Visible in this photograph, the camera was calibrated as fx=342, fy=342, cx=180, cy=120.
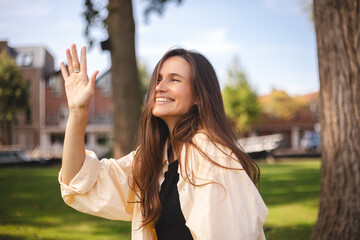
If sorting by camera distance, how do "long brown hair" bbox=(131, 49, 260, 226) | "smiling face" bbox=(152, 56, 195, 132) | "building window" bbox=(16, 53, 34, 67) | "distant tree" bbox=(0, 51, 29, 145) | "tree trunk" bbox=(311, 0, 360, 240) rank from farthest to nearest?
"building window" bbox=(16, 53, 34, 67), "distant tree" bbox=(0, 51, 29, 145), "tree trunk" bbox=(311, 0, 360, 240), "smiling face" bbox=(152, 56, 195, 132), "long brown hair" bbox=(131, 49, 260, 226)

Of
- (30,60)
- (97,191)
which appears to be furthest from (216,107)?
(30,60)

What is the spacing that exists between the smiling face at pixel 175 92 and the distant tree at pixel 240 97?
3798cm

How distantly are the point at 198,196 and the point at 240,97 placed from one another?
38.4 metres

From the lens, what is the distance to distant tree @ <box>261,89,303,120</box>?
1714 inches

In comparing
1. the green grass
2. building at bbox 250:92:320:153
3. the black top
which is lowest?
building at bbox 250:92:320:153

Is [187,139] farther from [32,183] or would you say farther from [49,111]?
[49,111]

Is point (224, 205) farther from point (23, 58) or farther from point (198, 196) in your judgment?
point (23, 58)

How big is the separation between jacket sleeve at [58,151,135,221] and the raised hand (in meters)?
0.32

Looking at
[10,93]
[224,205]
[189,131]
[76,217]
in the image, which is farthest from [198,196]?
[10,93]

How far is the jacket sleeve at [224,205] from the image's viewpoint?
1532 mm

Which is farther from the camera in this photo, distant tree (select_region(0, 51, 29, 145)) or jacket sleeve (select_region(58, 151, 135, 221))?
distant tree (select_region(0, 51, 29, 145))

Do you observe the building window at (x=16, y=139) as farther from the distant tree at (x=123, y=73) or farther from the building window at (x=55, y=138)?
the distant tree at (x=123, y=73)

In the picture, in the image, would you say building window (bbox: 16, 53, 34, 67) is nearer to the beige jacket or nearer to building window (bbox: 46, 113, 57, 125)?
the beige jacket

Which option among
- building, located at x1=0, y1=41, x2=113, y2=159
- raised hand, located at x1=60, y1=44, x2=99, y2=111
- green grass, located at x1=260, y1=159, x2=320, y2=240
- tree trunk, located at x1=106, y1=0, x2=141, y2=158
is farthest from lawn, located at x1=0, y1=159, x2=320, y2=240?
building, located at x1=0, y1=41, x2=113, y2=159
